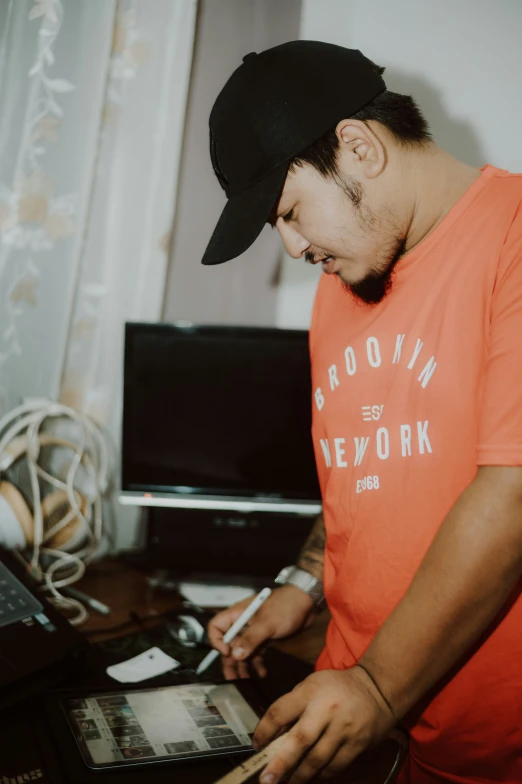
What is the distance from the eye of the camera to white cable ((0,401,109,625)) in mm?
1224

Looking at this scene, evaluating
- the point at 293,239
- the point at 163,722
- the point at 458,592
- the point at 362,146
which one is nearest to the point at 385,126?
the point at 362,146

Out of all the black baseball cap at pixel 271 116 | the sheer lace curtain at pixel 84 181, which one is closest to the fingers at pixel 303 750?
the black baseball cap at pixel 271 116

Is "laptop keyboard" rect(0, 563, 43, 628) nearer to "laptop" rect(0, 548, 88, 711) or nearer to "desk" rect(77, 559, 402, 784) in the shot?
"laptop" rect(0, 548, 88, 711)

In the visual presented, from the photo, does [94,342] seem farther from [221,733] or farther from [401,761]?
[401,761]

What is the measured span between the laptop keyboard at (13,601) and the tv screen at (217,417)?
366mm

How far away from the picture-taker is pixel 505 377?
0.65 m

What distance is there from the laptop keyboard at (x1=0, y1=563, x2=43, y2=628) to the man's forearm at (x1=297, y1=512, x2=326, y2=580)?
40 centimetres

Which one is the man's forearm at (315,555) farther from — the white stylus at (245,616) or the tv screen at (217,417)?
the tv screen at (217,417)

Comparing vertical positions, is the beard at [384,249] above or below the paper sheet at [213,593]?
above

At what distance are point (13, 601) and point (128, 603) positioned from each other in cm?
32

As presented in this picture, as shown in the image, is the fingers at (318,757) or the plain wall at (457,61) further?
the plain wall at (457,61)

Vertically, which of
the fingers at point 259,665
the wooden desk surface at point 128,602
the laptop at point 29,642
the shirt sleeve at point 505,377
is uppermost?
the shirt sleeve at point 505,377

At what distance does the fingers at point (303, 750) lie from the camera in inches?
23.4

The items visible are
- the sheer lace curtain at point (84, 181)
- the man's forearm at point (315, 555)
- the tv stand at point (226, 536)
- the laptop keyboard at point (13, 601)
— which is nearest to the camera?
the laptop keyboard at point (13, 601)
